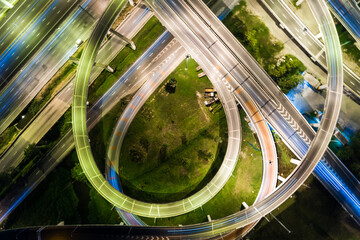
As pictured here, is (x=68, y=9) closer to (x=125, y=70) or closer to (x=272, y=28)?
(x=125, y=70)

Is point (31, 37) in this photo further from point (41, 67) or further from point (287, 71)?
point (287, 71)

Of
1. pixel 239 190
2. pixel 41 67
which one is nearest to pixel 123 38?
pixel 41 67

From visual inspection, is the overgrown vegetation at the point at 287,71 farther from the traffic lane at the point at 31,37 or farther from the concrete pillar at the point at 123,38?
the traffic lane at the point at 31,37

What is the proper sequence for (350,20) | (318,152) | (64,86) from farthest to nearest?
(64,86) < (350,20) < (318,152)

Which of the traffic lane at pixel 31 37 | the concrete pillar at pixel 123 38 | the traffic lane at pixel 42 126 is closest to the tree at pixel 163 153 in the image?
the traffic lane at pixel 42 126

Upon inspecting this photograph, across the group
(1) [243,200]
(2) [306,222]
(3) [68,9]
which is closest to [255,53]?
(1) [243,200]

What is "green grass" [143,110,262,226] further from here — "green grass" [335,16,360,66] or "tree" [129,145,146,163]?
"green grass" [335,16,360,66]

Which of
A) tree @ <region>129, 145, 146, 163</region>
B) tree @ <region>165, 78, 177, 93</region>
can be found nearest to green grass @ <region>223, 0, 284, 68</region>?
tree @ <region>165, 78, 177, 93</region>
